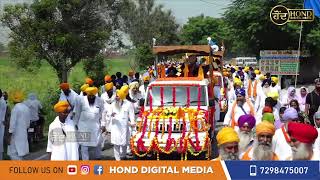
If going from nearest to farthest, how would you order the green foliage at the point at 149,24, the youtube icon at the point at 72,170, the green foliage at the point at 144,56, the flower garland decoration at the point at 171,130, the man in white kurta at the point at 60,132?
1. the youtube icon at the point at 72,170
2. the man in white kurta at the point at 60,132
3. the flower garland decoration at the point at 171,130
4. the green foliage at the point at 144,56
5. the green foliage at the point at 149,24

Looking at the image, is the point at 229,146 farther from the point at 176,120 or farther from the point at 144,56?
the point at 144,56

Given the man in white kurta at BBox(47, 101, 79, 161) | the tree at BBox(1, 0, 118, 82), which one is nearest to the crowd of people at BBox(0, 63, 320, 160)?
the man in white kurta at BBox(47, 101, 79, 161)

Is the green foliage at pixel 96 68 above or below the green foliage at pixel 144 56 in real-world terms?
below

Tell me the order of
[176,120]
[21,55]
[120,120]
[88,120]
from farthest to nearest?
[21,55], [120,120], [176,120], [88,120]

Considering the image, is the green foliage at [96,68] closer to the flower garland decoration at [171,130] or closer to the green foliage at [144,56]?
→ the flower garland decoration at [171,130]

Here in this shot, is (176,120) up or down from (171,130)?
up

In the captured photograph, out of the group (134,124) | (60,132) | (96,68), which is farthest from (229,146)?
(96,68)

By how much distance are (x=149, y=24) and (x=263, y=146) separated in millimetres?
50273

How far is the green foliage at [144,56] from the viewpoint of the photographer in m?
41.4

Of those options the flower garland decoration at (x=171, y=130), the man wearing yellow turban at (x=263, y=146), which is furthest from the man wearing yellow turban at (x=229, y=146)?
the flower garland decoration at (x=171, y=130)

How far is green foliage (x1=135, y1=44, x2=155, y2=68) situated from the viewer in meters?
41.4

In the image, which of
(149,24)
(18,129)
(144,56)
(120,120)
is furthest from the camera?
(149,24)

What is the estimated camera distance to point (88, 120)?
37.6ft

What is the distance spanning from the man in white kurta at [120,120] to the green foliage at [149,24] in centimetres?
3530
